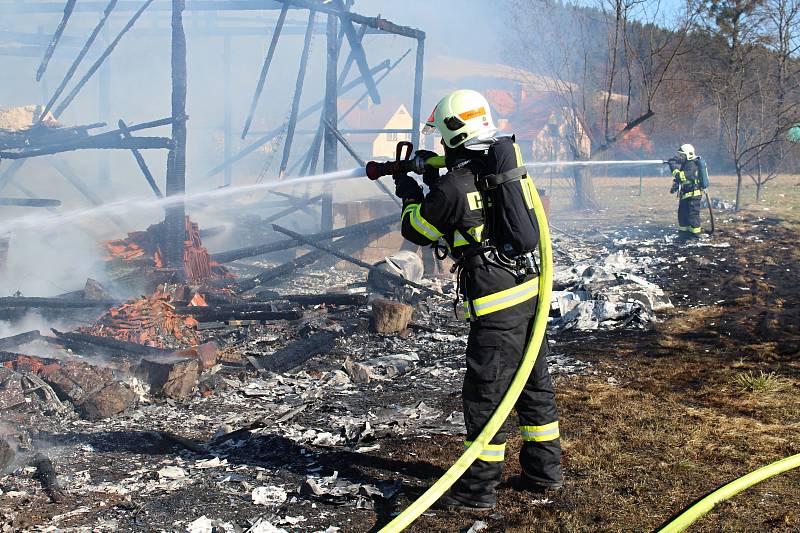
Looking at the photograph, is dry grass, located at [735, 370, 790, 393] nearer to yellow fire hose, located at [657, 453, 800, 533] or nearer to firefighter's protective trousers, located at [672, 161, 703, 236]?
yellow fire hose, located at [657, 453, 800, 533]

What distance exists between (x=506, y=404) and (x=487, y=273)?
627 mm

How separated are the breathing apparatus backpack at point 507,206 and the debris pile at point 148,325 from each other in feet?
15.2

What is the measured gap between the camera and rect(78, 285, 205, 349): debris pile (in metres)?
7.16

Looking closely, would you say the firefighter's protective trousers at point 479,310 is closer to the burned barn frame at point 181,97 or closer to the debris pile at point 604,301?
the debris pile at point 604,301

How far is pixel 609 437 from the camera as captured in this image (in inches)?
169

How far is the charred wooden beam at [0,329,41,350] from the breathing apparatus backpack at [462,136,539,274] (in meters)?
5.09

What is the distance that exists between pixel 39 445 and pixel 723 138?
27.2 metres

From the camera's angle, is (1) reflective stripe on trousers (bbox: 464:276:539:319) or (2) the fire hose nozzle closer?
(1) reflective stripe on trousers (bbox: 464:276:539:319)

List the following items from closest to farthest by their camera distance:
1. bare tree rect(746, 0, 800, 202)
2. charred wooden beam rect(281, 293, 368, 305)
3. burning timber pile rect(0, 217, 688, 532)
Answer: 1. burning timber pile rect(0, 217, 688, 532)
2. charred wooden beam rect(281, 293, 368, 305)
3. bare tree rect(746, 0, 800, 202)

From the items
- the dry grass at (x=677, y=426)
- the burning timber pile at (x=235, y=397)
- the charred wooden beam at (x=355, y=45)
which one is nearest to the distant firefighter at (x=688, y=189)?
the burning timber pile at (x=235, y=397)

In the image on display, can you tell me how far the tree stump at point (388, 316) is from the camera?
24.6ft

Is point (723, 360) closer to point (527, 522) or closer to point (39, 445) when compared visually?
point (527, 522)

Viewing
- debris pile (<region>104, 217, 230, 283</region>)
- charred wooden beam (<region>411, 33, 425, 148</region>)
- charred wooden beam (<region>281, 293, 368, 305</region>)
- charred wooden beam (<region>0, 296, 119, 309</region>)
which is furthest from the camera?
charred wooden beam (<region>411, 33, 425, 148</region>)

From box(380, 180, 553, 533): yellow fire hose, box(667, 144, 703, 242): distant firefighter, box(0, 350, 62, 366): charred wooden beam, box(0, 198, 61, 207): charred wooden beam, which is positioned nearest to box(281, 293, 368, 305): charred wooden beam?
box(0, 350, 62, 366): charred wooden beam
